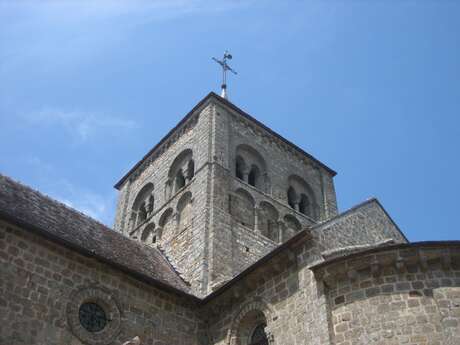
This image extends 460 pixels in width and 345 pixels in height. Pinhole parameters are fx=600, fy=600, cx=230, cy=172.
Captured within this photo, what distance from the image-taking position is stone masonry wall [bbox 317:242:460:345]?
35.4ft

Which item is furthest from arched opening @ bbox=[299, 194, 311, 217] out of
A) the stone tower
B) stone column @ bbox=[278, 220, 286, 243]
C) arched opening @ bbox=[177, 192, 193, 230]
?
arched opening @ bbox=[177, 192, 193, 230]

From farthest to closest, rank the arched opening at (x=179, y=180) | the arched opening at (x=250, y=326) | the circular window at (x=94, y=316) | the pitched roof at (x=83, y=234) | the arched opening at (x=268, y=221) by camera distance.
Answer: the arched opening at (x=179, y=180)
the arched opening at (x=268, y=221)
the pitched roof at (x=83, y=234)
the arched opening at (x=250, y=326)
the circular window at (x=94, y=316)

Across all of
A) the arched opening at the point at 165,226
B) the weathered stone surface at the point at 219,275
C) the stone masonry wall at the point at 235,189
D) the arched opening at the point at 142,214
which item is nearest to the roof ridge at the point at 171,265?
the weathered stone surface at the point at 219,275

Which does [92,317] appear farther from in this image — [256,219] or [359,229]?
[256,219]

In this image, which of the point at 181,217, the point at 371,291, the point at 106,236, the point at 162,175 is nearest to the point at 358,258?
the point at 371,291

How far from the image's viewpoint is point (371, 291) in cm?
1152

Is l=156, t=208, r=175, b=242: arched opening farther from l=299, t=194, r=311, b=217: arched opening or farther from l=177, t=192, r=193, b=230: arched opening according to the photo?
l=299, t=194, r=311, b=217: arched opening

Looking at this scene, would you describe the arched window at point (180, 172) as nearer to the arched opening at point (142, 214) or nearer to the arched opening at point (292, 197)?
the arched opening at point (142, 214)

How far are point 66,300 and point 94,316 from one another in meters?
0.80

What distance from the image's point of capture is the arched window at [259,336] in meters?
13.3

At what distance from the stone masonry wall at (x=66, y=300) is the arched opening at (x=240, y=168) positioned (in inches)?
331

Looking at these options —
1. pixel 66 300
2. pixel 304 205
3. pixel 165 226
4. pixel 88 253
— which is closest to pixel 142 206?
pixel 165 226

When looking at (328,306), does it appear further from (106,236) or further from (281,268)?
(106,236)

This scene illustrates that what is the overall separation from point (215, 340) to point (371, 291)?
4.57m
